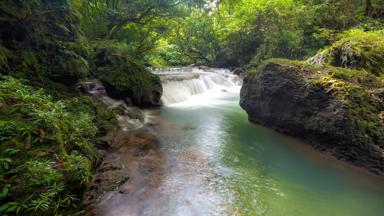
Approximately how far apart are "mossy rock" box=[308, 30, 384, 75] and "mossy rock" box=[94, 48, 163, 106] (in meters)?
6.49

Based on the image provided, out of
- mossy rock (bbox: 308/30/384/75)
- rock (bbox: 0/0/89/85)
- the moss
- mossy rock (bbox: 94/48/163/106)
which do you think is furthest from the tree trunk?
rock (bbox: 0/0/89/85)


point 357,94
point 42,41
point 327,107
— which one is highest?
point 42,41

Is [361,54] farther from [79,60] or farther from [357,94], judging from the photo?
[79,60]

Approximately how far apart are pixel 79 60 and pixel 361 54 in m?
7.84

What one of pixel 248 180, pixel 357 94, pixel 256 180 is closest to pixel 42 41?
pixel 248 180

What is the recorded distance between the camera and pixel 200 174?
4.40 m

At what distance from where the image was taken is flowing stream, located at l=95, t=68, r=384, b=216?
350 cm

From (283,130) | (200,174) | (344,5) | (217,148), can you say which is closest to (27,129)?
(200,174)

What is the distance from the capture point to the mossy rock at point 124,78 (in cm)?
870

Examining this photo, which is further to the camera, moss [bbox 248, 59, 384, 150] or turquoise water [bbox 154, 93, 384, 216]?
A: moss [bbox 248, 59, 384, 150]

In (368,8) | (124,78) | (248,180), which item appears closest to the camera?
(248,180)

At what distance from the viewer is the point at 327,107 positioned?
5574mm

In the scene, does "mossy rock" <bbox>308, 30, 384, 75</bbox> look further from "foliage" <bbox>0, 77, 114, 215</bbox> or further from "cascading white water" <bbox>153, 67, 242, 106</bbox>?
"foliage" <bbox>0, 77, 114, 215</bbox>

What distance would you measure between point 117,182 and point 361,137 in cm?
485
